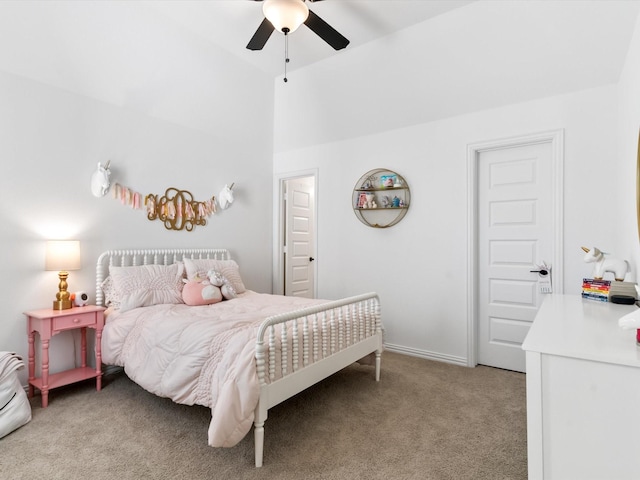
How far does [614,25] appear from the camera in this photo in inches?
101

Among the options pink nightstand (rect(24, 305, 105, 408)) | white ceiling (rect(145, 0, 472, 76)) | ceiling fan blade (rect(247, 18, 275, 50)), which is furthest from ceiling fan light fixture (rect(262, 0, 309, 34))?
pink nightstand (rect(24, 305, 105, 408))

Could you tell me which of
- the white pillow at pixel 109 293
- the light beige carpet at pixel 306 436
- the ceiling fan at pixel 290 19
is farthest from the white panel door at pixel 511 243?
the white pillow at pixel 109 293

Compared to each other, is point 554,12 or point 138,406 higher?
point 554,12

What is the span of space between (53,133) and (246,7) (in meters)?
1.85

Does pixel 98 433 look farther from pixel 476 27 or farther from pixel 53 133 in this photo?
pixel 476 27

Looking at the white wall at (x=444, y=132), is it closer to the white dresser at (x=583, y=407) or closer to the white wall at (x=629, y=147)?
the white wall at (x=629, y=147)

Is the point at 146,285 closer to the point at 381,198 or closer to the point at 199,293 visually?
the point at 199,293

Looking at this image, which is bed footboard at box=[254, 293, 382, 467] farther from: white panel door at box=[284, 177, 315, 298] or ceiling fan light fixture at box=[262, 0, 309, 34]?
white panel door at box=[284, 177, 315, 298]

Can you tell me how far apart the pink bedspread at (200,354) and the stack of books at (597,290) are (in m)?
2.04

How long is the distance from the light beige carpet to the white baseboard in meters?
0.49

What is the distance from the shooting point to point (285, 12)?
2.29m

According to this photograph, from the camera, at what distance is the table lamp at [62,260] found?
9.22ft

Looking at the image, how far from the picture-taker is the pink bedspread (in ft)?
6.25

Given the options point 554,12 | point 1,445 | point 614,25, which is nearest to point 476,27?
point 554,12
